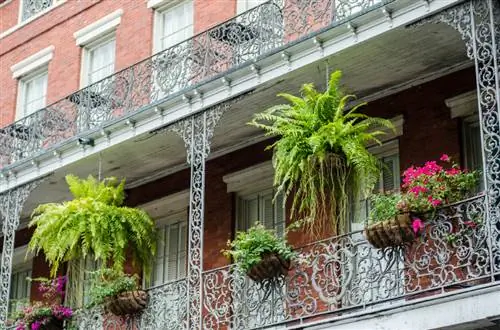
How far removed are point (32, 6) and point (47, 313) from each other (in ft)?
30.2

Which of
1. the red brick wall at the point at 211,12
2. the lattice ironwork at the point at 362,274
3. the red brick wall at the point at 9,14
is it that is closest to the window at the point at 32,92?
the red brick wall at the point at 9,14

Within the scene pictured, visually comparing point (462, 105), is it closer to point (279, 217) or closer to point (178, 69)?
point (279, 217)

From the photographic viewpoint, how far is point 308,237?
15.7 meters

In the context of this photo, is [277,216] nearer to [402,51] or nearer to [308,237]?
[308,237]

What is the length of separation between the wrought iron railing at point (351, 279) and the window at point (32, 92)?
26.7 feet

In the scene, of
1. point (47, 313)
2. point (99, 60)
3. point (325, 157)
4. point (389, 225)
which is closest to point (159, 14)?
point (99, 60)

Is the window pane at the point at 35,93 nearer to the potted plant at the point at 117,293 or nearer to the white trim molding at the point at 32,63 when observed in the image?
the white trim molding at the point at 32,63

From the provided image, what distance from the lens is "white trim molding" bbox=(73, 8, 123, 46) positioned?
2131cm

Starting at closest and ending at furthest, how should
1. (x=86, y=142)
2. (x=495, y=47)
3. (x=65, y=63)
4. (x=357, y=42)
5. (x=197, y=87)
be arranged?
1. (x=495, y=47)
2. (x=357, y=42)
3. (x=197, y=87)
4. (x=86, y=142)
5. (x=65, y=63)

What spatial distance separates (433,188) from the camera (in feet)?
41.2

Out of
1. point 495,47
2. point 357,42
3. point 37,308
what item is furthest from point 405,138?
point 37,308

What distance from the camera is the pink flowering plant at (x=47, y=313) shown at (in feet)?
54.6

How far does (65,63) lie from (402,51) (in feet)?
31.7

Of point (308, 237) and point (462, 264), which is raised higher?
point (308, 237)
